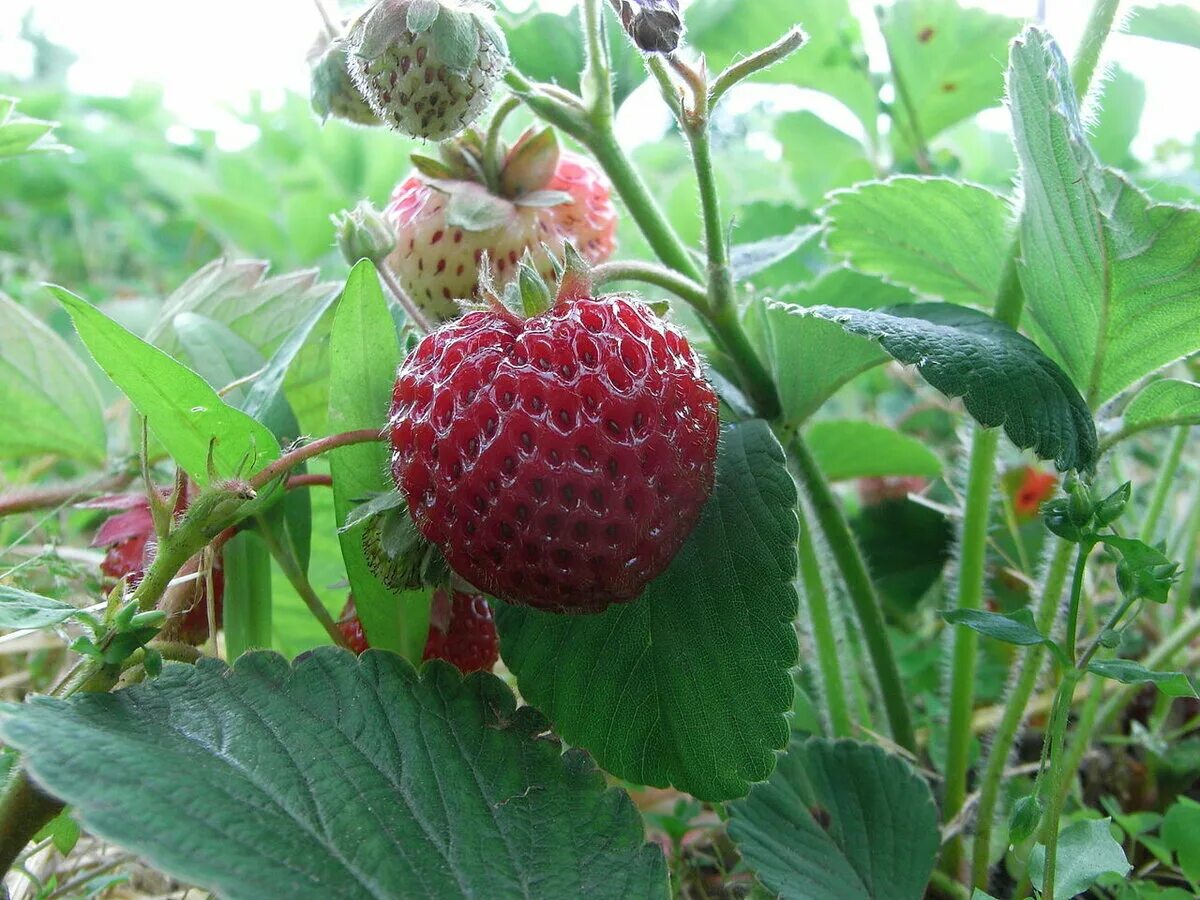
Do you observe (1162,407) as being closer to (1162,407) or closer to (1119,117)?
(1162,407)

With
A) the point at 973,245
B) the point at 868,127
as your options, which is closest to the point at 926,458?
the point at 973,245

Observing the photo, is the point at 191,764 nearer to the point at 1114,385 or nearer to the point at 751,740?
the point at 751,740

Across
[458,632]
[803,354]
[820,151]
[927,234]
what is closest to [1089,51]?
[927,234]

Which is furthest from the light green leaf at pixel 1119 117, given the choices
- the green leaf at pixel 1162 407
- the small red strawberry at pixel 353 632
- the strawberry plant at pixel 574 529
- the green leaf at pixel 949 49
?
the small red strawberry at pixel 353 632

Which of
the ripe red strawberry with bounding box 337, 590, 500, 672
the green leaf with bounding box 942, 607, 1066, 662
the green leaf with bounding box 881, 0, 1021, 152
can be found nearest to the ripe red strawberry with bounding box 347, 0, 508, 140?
Result: the ripe red strawberry with bounding box 337, 590, 500, 672

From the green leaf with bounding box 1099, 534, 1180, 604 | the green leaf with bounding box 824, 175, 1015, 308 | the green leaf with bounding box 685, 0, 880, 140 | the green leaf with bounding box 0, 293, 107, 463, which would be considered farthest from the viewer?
the green leaf with bounding box 685, 0, 880, 140

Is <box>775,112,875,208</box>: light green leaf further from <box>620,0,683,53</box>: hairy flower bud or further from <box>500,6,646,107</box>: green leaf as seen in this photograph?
<box>620,0,683,53</box>: hairy flower bud
